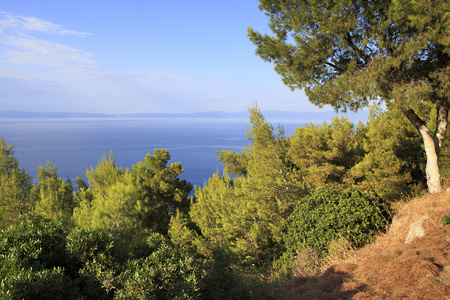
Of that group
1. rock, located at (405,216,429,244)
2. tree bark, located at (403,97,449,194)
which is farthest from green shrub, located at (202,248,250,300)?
tree bark, located at (403,97,449,194)

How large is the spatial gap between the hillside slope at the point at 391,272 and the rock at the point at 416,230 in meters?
0.06

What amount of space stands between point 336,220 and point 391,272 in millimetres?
2673

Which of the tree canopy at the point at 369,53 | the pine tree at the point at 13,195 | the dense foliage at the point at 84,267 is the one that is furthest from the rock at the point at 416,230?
the pine tree at the point at 13,195

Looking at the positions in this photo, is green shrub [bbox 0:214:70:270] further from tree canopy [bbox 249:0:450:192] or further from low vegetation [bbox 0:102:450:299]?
tree canopy [bbox 249:0:450:192]

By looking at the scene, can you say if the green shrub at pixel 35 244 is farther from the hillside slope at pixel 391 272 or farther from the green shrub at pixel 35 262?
the hillside slope at pixel 391 272

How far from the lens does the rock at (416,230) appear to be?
6.38 meters

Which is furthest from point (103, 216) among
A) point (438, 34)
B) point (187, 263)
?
point (438, 34)

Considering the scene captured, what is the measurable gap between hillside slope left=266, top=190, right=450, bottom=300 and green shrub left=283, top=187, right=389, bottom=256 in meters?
0.49

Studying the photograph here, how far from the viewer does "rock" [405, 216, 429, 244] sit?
6.38 meters

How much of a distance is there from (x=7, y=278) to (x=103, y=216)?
34.7ft

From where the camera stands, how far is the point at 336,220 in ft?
24.8

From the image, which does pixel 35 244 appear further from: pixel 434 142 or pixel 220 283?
pixel 434 142

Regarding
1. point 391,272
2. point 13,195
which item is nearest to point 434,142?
point 391,272

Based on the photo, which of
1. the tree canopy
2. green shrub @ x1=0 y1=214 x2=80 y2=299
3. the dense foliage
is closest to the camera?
green shrub @ x1=0 y1=214 x2=80 y2=299
